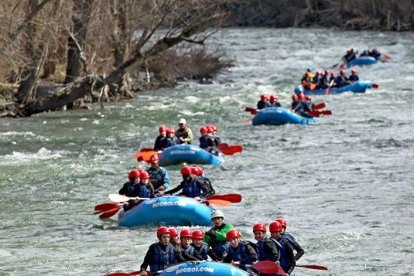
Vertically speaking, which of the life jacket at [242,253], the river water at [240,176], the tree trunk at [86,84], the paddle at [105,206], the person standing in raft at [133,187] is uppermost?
the tree trunk at [86,84]

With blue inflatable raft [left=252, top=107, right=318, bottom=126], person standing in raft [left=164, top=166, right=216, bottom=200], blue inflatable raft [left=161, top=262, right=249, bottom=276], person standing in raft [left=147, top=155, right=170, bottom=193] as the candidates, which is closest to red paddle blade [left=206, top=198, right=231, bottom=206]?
person standing in raft [left=164, top=166, right=216, bottom=200]

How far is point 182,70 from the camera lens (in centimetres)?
4306

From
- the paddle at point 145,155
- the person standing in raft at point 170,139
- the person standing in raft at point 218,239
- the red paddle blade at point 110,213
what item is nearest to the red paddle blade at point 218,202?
the red paddle blade at point 110,213

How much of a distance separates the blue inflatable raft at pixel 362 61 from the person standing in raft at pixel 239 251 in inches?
1387

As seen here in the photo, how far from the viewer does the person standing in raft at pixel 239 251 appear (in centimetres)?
1347

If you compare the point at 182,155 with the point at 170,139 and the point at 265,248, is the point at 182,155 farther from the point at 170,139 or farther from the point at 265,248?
the point at 265,248

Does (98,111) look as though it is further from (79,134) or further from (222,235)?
(222,235)

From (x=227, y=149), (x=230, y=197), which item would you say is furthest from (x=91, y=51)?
(x=230, y=197)

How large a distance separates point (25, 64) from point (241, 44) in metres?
33.5

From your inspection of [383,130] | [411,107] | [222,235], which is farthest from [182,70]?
[222,235]

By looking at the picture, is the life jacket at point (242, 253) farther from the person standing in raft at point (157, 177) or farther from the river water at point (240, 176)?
the person standing in raft at point (157, 177)

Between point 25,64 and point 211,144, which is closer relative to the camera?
point 211,144

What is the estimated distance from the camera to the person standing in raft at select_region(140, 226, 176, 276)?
13664mm

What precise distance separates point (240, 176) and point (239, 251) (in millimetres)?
8960
